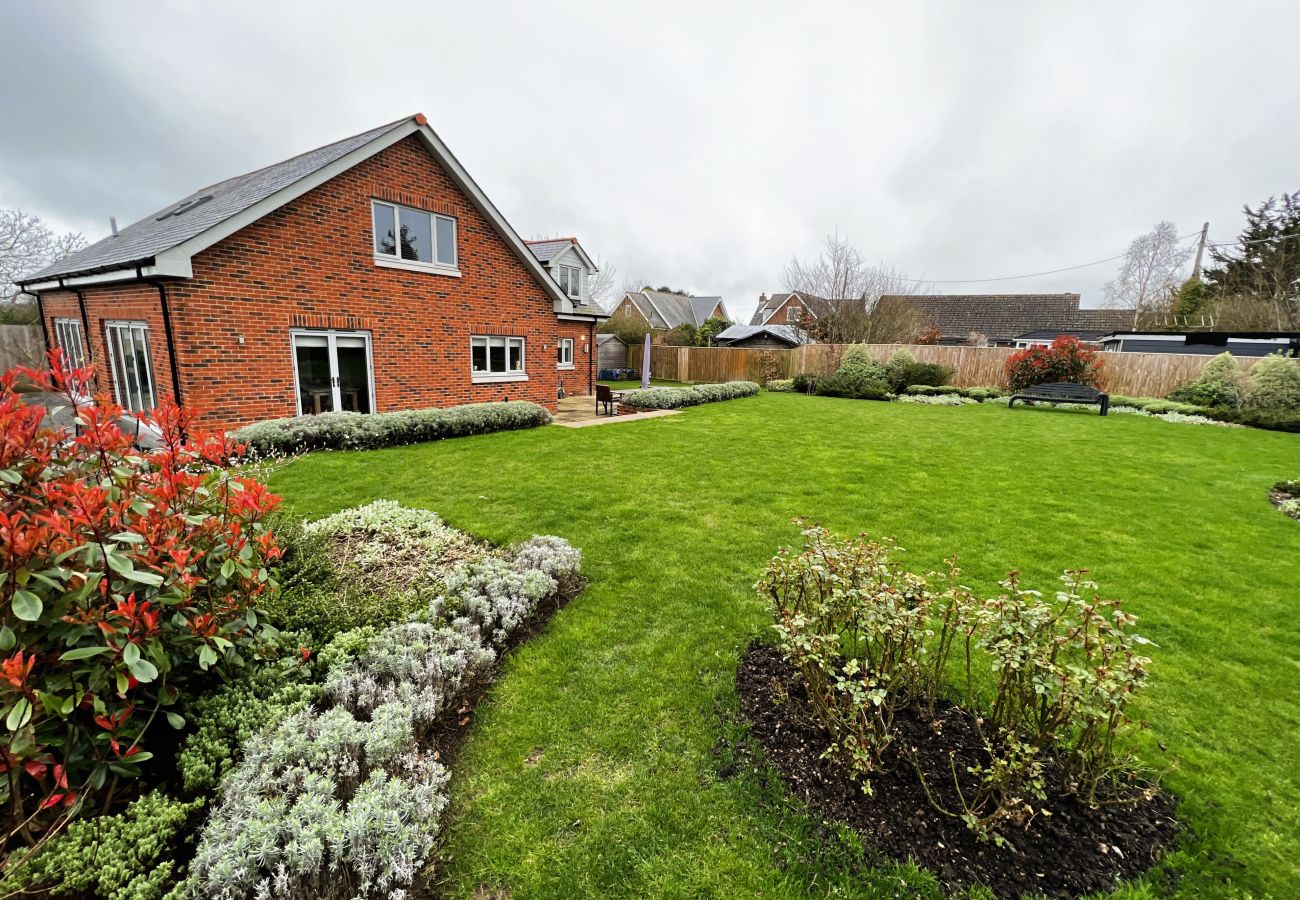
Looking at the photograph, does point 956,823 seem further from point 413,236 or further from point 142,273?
point 413,236

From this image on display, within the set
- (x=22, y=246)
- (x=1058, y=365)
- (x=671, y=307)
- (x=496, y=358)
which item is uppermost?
(x=671, y=307)

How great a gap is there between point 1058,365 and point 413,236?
69.8 ft

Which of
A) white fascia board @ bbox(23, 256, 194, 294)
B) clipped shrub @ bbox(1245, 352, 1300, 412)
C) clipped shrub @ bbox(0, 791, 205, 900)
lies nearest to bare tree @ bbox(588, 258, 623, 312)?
white fascia board @ bbox(23, 256, 194, 294)

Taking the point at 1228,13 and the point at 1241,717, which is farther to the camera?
the point at 1228,13

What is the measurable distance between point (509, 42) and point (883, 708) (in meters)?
14.2

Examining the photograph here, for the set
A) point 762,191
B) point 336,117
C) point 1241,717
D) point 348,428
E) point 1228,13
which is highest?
point 762,191

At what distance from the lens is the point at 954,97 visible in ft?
42.5

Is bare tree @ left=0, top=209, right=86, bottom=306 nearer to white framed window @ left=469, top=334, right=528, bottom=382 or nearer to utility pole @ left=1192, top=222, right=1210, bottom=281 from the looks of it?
white framed window @ left=469, top=334, right=528, bottom=382

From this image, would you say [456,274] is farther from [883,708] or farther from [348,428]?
[883,708]

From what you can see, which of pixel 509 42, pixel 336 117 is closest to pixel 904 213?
pixel 509 42

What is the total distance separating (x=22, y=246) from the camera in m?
22.8

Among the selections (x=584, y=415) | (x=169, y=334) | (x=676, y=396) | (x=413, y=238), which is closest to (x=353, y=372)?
(x=169, y=334)

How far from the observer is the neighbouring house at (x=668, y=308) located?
45062mm

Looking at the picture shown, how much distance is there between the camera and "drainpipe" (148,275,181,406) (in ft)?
27.5
